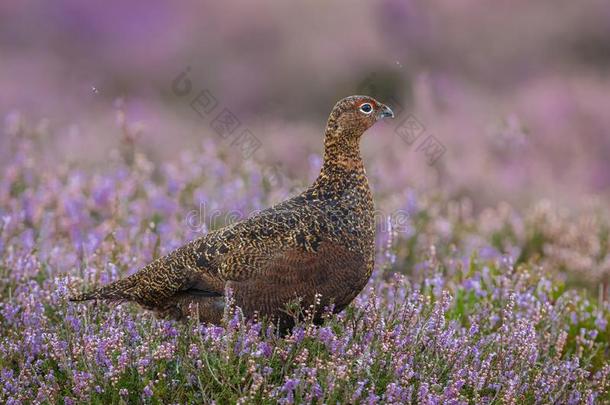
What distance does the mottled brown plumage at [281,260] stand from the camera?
3521 mm

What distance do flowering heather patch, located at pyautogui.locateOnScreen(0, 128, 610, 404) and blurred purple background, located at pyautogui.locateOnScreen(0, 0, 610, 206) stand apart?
2640 millimetres

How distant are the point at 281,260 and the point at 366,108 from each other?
845mm

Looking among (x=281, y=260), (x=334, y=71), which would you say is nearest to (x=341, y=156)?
(x=281, y=260)

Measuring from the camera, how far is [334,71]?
38.5 feet

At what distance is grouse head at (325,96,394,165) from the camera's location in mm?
3918

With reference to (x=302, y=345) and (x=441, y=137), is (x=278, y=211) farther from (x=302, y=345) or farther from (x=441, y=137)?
(x=441, y=137)

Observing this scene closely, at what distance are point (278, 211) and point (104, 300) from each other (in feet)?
2.74

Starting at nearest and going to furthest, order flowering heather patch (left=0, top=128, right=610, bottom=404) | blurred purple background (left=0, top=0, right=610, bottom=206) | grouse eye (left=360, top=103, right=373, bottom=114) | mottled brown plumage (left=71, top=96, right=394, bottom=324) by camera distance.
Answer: flowering heather patch (left=0, top=128, right=610, bottom=404), mottled brown plumage (left=71, top=96, right=394, bottom=324), grouse eye (left=360, top=103, right=373, bottom=114), blurred purple background (left=0, top=0, right=610, bottom=206)

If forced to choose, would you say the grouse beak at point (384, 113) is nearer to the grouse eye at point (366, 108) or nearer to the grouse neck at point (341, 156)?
the grouse eye at point (366, 108)

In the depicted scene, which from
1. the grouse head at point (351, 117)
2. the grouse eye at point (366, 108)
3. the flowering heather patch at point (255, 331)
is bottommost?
the flowering heather patch at point (255, 331)

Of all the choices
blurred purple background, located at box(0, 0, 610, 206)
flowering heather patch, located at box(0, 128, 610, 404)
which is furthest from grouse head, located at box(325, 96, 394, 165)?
blurred purple background, located at box(0, 0, 610, 206)

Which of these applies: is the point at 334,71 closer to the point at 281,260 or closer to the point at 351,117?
the point at 351,117

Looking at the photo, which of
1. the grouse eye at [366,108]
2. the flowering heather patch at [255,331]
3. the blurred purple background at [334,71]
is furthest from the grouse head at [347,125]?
the blurred purple background at [334,71]

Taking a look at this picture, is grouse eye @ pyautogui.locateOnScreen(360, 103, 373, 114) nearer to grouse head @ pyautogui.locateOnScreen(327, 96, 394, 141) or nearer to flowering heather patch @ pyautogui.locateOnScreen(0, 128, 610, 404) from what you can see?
grouse head @ pyautogui.locateOnScreen(327, 96, 394, 141)
